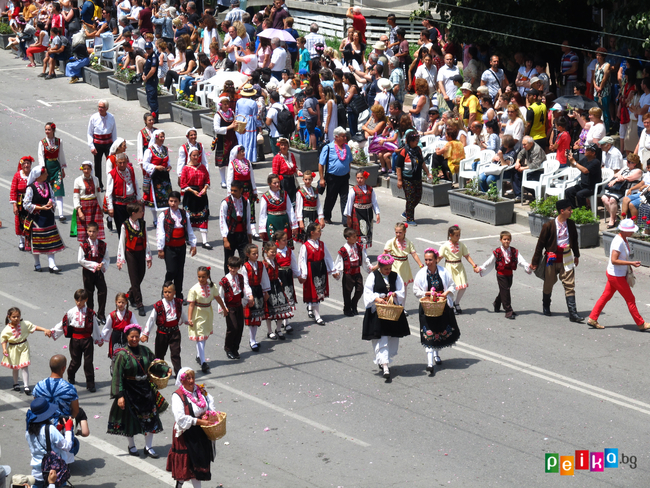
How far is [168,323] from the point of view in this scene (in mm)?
13602

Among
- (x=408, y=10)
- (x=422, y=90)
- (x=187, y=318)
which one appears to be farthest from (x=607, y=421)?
(x=408, y=10)

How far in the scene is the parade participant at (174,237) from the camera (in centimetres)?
1577

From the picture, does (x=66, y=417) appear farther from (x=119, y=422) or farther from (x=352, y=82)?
(x=352, y=82)

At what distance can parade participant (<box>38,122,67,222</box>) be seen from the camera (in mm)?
19500

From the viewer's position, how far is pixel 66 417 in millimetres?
10672

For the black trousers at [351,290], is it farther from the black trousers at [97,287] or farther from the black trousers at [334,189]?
the black trousers at [334,189]

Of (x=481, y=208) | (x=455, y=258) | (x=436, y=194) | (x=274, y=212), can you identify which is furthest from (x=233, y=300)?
(x=436, y=194)

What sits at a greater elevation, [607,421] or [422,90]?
[422,90]

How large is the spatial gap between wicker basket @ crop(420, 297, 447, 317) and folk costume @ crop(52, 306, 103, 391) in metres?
3.96

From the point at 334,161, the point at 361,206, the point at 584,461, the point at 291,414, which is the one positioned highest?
the point at 334,161

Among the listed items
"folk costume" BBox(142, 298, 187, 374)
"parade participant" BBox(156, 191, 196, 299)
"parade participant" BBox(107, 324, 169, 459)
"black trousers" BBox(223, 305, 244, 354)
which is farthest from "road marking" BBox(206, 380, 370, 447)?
"parade participant" BBox(156, 191, 196, 299)

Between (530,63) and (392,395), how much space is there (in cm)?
1223

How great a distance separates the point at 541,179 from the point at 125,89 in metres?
13.2

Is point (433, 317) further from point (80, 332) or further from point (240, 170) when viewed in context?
point (240, 170)
